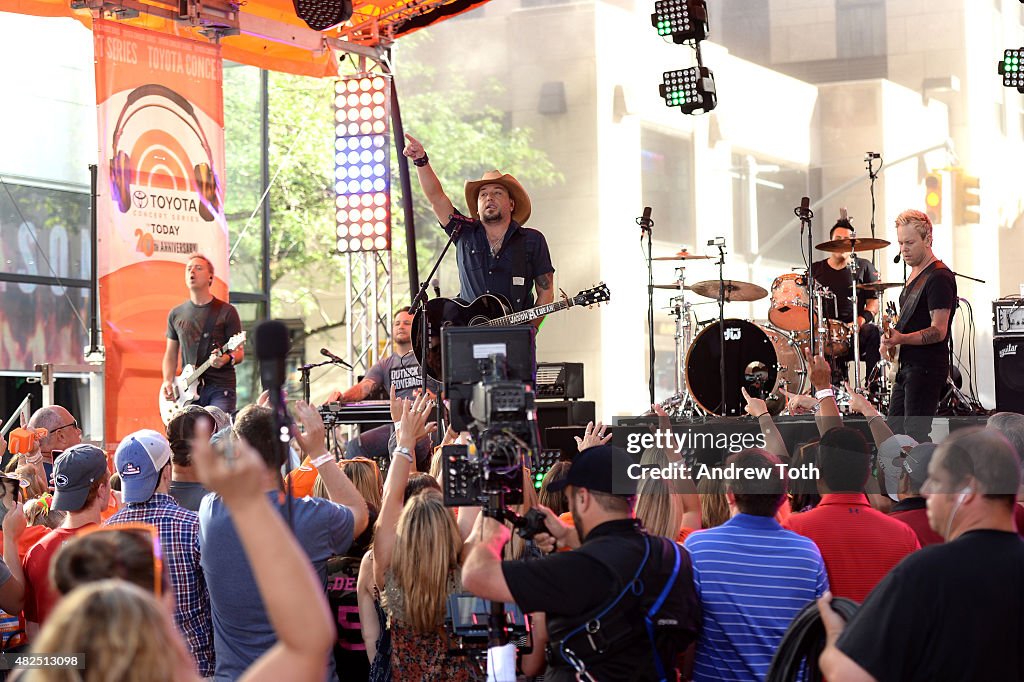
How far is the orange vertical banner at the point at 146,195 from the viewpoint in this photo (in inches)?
357

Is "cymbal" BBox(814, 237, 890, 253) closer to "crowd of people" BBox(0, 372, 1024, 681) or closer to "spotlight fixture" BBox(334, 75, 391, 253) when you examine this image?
"spotlight fixture" BBox(334, 75, 391, 253)

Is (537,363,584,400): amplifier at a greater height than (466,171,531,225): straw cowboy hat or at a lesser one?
lesser

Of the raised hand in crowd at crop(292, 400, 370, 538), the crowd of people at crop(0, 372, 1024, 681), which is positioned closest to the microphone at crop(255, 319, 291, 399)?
the crowd of people at crop(0, 372, 1024, 681)

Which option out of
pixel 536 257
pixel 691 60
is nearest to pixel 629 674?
pixel 536 257

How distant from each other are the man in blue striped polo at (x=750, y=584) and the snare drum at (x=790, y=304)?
726 centimetres

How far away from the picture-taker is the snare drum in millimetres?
10750

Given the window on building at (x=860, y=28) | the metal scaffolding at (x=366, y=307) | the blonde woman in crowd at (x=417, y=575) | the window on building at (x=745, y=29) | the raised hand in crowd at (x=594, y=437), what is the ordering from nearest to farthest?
the blonde woman in crowd at (x=417, y=575), the raised hand in crowd at (x=594, y=437), the metal scaffolding at (x=366, y=307), the window on building at (x=860, y=28), the window on building at (x=745, y=29)

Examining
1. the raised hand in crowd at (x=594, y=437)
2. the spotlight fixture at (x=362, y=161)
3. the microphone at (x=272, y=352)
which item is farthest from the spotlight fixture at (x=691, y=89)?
the microphone at (x=272, y=352)

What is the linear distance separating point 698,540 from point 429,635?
932 mm

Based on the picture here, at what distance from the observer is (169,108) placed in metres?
9.49

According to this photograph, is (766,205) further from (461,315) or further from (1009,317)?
(461,315)

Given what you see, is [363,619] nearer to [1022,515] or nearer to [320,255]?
[1022,515]

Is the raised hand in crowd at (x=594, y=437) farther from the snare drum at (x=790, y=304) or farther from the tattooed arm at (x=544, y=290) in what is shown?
the snare drum at (x=790, y=304)

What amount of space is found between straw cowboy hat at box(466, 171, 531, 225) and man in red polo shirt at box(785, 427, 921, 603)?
12.5 feet
